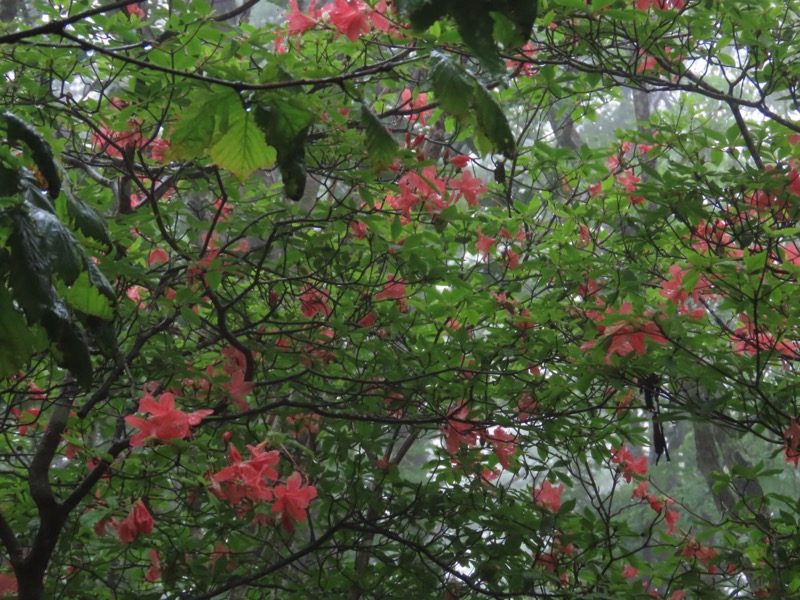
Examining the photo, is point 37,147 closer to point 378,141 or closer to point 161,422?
point 378,141

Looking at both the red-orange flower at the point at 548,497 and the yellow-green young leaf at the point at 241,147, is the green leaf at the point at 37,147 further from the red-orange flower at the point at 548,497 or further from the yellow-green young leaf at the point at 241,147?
the red-orange flower at the point at 548,497

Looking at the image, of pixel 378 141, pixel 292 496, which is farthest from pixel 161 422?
pixel 378 141

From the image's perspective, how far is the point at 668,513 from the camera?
2.93m

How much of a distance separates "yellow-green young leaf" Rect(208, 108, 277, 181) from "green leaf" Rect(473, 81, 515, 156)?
0.22 m

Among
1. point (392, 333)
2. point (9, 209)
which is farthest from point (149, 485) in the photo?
point (9, 209)

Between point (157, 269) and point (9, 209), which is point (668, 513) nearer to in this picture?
point (157, 269)

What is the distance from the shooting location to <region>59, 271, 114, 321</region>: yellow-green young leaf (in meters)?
0.76

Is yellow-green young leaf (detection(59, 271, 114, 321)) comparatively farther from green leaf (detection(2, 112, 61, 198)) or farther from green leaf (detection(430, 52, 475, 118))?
green leaf (detection(430, 52, 475, 118))

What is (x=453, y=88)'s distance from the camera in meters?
0.67

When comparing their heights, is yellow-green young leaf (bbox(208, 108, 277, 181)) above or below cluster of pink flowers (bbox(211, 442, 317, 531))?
below

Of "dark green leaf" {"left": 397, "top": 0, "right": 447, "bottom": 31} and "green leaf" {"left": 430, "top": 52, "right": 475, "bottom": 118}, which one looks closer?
"dark green leaf" {"left": 397, "top": 0, "right": 447, "bottom": 31}

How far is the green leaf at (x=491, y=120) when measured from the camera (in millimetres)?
689

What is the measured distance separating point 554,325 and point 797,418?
67 centimetres

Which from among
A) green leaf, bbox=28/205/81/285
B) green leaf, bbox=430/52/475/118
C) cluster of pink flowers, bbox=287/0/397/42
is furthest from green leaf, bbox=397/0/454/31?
cluster of pink flowers, bbox=287/0/397/42
